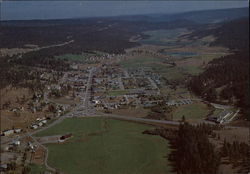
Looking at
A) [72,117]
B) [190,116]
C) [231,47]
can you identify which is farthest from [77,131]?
[231,47]

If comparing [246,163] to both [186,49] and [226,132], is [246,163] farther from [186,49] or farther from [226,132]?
[186,49]

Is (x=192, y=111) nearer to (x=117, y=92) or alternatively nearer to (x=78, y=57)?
(x=117, y=92)

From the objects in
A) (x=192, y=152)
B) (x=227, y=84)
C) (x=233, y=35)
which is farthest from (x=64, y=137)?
(x=233, y=35)

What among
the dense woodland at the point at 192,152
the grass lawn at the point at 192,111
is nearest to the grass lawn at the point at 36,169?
the dense woodland at the point at 192,152

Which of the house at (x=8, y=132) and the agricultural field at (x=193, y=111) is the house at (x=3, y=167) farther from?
the agricultural field at (x=193, y=111)

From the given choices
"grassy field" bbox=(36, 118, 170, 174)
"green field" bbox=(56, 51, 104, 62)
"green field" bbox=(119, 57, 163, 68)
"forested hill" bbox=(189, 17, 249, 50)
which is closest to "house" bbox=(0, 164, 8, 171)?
"grassy field" bbox=(36, 118, 170, 174)

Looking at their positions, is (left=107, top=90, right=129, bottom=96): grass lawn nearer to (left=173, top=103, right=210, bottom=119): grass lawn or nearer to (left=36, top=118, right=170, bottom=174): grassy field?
(left=173, top=103, right=210, bottom=119): grass lawn

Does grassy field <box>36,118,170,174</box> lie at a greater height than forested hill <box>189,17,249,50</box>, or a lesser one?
lesser

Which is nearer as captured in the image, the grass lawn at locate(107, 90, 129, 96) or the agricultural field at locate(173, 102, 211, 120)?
the agricultural field at locate(173, 102, 211, 120)
